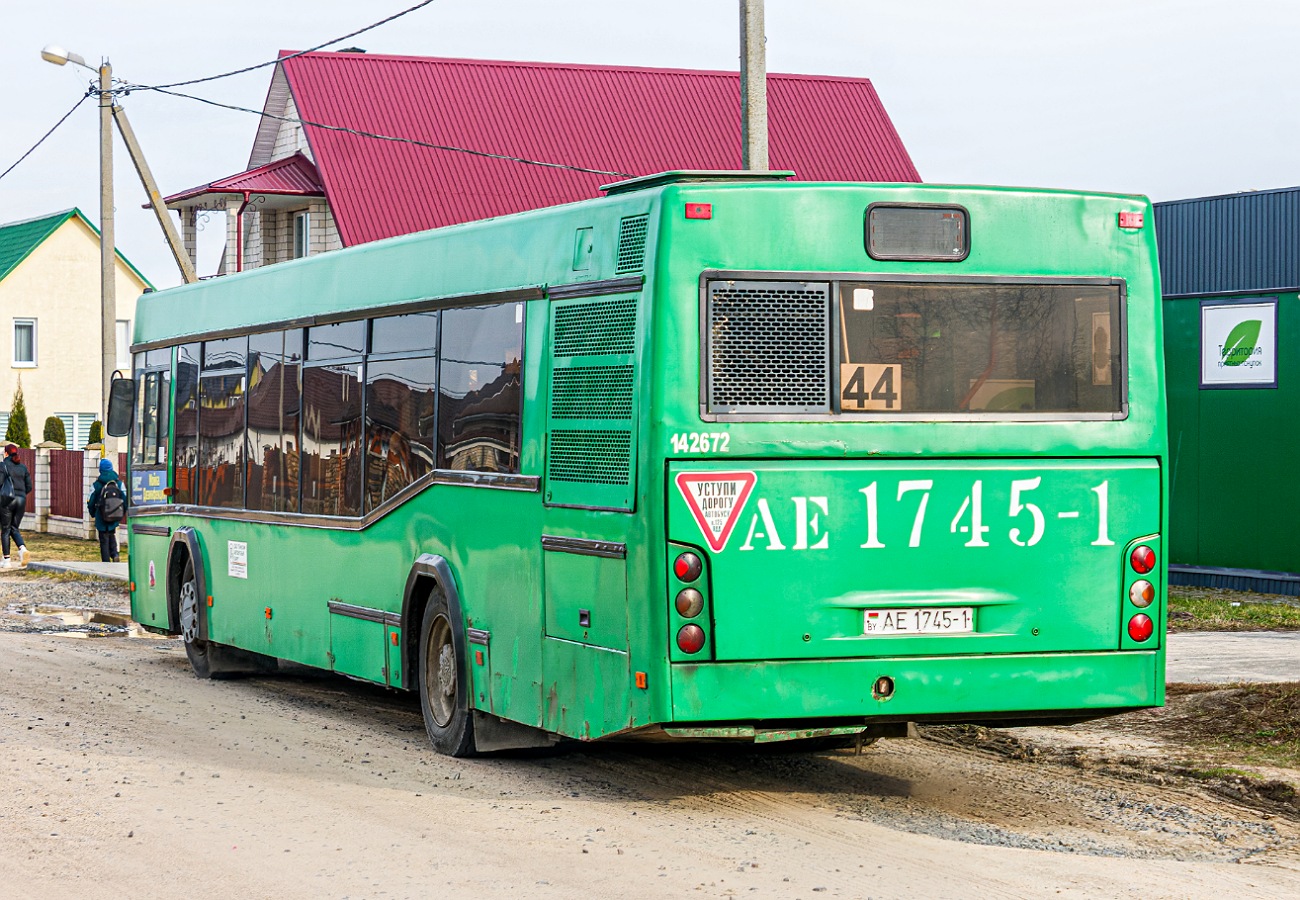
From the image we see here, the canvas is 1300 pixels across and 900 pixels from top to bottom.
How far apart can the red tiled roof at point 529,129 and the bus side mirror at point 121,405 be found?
19.4 m

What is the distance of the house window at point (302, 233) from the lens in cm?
3888

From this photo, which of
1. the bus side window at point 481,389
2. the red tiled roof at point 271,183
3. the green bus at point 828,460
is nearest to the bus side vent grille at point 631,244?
the green bus at point 828,460

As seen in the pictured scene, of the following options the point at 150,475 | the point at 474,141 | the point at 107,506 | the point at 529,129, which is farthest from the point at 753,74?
the point at 529,129

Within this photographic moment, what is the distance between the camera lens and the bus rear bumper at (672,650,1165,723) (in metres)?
8.31

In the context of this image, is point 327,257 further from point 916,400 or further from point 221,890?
point 221,890

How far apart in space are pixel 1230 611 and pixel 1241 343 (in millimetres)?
4046

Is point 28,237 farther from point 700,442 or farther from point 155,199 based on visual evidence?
point 700,442

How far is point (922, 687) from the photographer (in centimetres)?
852

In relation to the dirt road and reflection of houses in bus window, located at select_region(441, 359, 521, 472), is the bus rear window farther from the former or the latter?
reflection of houses in bus window, located at select_region(441, 359, 521, 472)

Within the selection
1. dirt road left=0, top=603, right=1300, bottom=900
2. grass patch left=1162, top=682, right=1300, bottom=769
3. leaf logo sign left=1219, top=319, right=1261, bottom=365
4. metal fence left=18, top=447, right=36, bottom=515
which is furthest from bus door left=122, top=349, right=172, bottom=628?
metal fence left=18, top=447, right=36, bottom=515

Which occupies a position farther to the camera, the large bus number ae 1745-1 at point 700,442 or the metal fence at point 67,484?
the metal fence at point 67,484

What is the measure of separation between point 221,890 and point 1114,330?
4611 mm

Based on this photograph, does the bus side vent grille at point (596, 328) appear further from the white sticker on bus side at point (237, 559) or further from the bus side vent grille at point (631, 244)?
the white sticker on bus side at point (237, 559)

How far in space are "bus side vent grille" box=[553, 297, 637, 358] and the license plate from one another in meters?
1.64
